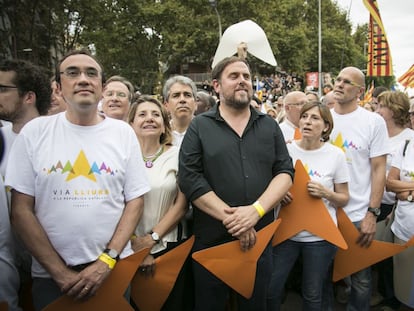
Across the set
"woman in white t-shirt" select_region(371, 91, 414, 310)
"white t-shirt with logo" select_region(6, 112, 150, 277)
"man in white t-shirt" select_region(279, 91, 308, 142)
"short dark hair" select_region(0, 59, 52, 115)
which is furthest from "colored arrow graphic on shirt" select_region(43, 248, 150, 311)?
"woman in white t-shirt" select_region(371, 91, 414, 310)

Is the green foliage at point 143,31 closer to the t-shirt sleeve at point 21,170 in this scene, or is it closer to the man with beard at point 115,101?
the man with beard at point 115,101

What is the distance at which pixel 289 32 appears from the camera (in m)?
30.2

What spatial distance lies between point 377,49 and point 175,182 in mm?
8511

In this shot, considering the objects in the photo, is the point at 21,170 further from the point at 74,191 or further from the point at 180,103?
the point at 180,103

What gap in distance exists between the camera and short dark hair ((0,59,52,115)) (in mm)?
2826

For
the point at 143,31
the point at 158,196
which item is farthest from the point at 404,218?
the point at 143,31

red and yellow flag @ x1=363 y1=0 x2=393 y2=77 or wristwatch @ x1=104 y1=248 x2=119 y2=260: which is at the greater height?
red and yellow flag @ x1=363 y1=0 x2=393 y2=77

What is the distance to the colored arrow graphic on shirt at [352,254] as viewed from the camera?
314 centimetres

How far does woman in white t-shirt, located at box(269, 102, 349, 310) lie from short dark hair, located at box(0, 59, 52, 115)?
2050 mm

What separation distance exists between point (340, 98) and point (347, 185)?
2.87 ft

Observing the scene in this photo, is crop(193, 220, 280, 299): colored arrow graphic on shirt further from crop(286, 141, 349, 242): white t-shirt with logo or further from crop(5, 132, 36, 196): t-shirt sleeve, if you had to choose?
crop(5, 132, 36, 196): t-shirt sleeve

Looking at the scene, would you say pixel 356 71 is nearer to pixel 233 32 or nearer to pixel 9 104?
pixel 233 32

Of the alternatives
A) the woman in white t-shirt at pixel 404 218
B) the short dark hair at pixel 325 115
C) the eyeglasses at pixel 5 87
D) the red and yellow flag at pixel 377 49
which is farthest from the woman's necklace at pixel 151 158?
the red and yellow flag at pixel 377 49

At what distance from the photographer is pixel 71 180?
218 cm
